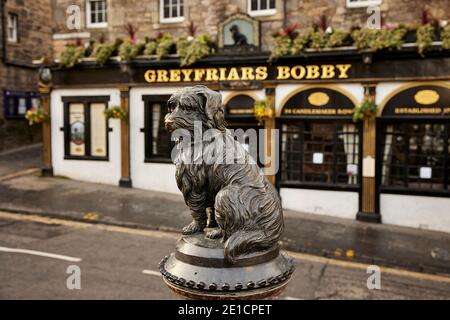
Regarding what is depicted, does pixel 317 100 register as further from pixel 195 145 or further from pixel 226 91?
pixel 195 145

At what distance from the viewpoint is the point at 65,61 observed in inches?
646

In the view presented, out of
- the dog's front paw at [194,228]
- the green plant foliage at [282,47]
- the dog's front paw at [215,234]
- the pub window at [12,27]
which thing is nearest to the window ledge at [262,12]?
the green plant foliage at [282,47]

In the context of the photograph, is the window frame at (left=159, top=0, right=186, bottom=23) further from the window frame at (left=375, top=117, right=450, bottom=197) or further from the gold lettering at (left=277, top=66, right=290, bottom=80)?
the window frame at (left=375, top=117, right=450, bottom=197)

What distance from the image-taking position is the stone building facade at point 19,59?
881 inches

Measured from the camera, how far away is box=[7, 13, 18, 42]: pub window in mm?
22723

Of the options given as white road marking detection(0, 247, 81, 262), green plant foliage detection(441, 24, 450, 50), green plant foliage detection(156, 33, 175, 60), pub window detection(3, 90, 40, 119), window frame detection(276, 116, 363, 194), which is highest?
green plant foliage detection(156, 33, 175, 60)

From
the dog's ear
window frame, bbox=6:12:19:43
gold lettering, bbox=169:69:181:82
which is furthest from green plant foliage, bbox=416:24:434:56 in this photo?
window frame, bbox=6:12:19:43

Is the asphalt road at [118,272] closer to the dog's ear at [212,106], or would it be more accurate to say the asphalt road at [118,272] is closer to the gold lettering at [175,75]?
the dog's ear at [212,106]

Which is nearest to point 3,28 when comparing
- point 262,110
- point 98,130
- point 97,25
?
point 97,25

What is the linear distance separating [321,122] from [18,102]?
1628 centimetres

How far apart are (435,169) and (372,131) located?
192 cm

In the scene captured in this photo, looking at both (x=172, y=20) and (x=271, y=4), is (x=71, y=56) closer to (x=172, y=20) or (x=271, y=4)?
(x=172, y=20)

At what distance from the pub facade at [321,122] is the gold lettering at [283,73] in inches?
1.1

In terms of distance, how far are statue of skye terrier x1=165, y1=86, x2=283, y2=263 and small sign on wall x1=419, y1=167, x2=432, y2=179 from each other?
10843mm
